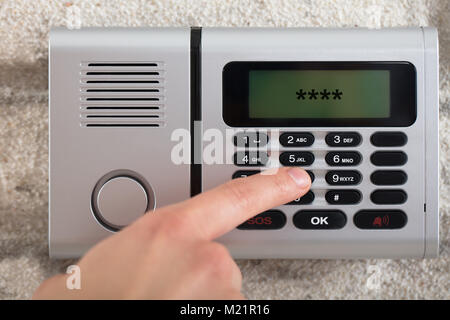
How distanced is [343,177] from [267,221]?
83 mm

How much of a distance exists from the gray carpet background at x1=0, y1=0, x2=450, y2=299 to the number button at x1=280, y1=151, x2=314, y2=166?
4.5 inches

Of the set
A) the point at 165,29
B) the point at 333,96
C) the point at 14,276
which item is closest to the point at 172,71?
the point at 165,29

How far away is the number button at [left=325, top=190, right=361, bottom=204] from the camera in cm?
38

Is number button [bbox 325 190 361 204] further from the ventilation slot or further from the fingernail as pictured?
the ventilation slot

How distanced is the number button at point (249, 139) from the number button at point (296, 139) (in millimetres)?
16

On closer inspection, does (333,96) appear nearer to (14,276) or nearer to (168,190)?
(168,190)

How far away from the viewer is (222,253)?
27 centimetres

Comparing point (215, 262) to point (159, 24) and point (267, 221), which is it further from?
point (159, 24)

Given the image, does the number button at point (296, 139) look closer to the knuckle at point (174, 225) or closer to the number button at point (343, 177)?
the number button at point (343, 177)

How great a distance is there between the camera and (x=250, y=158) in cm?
38

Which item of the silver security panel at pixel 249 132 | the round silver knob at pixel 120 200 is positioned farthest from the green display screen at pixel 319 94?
the round silver knob at pixel 120 200

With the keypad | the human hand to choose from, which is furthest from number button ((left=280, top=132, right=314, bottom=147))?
the human hand

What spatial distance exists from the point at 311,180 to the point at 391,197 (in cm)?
8
